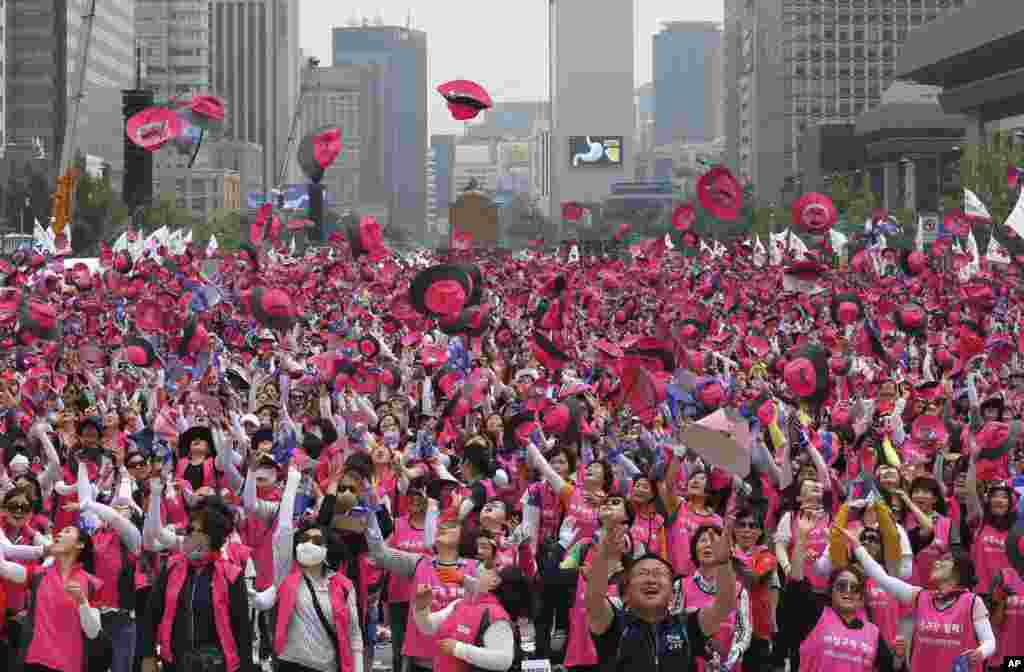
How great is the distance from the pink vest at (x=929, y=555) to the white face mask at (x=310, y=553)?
3.13m

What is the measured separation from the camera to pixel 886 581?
8.16 metres

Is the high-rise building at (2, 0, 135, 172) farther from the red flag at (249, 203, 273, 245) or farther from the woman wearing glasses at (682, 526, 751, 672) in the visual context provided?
the woman wearing glasses at (682, 526, 751, 672)

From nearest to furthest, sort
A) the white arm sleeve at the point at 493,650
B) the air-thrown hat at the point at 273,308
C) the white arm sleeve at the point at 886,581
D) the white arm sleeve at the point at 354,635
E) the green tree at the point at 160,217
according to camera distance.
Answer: the white arm sleeve at the point at 493,650 → the white arm sleeve at the point at 354,635 → the white arm sleeve at the point at 886,581 → the air-thrown hat at the point at 273,308 → the green tree at the point at 160,217

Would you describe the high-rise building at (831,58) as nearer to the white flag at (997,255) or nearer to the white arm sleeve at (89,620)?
the white flag at (997,255)

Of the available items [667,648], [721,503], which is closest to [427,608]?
[667,648]

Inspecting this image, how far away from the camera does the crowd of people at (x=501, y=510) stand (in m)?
7.82

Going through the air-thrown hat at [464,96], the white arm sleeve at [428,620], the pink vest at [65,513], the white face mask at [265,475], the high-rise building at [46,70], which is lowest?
the white arm sleeve at [428,620]

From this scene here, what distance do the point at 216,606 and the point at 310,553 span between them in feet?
1.49

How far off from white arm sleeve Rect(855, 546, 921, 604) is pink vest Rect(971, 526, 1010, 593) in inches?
44.6

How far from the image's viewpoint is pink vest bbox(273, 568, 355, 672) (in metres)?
7.83

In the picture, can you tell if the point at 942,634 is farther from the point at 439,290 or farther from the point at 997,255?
the point at 997,255

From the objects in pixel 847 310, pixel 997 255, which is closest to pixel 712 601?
pixel 847 310

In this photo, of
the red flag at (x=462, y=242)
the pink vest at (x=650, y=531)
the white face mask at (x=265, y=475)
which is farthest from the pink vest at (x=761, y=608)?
the red flag at (x=462, y=242)

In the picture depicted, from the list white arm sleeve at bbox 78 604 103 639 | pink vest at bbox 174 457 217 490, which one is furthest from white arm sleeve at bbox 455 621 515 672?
pink vest at bbox 174 457 217 490
